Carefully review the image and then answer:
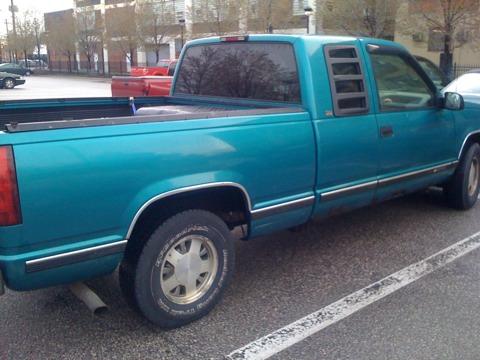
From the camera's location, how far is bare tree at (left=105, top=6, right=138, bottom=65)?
42094mm

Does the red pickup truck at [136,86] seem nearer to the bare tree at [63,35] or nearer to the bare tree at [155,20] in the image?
the bare tree at [155,20]

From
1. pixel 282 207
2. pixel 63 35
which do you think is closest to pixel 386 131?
pixel 282 207

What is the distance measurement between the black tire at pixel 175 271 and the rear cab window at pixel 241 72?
4.30ft

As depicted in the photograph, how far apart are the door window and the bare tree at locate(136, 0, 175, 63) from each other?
127 feet

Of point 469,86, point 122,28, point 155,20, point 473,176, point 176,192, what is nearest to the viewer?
point 176,192

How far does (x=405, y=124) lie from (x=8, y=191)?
Result: 344 cm

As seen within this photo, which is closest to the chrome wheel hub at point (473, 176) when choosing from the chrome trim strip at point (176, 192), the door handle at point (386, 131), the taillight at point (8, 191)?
the door handle at point (386, 131)

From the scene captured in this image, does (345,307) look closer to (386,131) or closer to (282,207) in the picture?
(282,207)

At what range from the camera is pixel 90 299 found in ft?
10.4

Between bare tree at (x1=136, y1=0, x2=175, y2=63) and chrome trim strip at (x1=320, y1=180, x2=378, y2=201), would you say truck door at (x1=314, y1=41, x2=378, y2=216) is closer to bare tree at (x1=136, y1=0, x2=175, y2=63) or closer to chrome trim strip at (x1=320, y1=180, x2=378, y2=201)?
chrome trim strip at (x1=320, y1=180, x2=378, y2=201)

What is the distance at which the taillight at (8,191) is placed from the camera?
102 inches

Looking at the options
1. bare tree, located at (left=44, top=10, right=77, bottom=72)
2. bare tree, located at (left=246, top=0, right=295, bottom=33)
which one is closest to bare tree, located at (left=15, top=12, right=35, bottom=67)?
bare tree, located at (left=44, top=10, right=77, bottom=72)

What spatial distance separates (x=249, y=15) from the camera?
33188mm

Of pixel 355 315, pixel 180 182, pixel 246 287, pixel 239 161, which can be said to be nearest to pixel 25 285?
pixel 180 182
